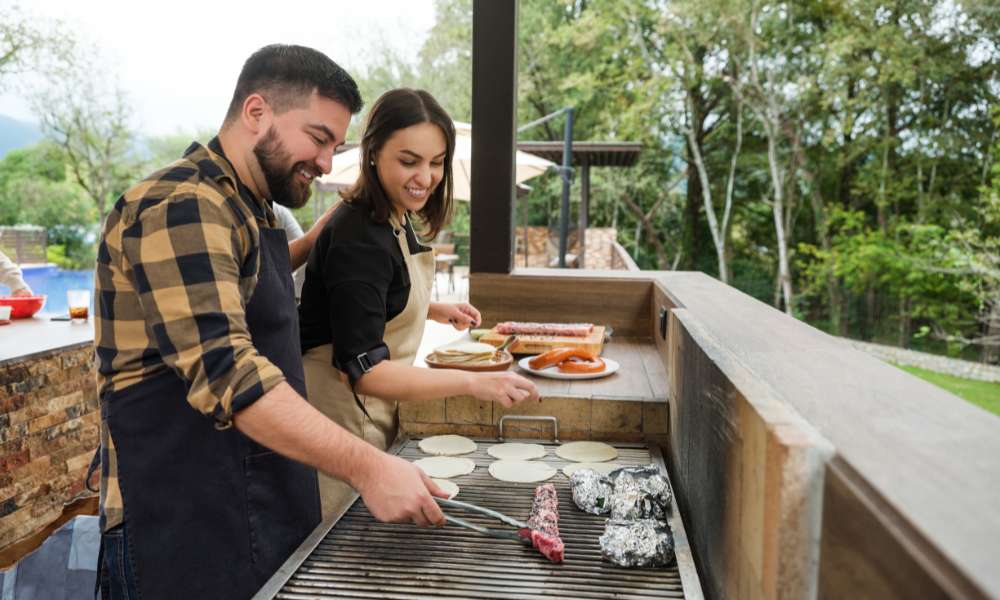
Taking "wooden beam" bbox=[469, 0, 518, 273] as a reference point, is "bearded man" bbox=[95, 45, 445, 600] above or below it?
below

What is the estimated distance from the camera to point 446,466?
174cm

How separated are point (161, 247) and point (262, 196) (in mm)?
390

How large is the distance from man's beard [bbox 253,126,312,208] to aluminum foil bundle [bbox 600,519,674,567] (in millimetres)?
951

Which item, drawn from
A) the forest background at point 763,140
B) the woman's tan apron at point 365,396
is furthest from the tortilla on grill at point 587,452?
the forest background at point 763,140

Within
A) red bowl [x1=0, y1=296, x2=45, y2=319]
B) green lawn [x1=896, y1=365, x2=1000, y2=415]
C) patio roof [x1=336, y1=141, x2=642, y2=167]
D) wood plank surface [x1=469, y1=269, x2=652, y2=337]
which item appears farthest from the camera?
green lawn [x1=896, y1=365, x2=1000, y2=415]

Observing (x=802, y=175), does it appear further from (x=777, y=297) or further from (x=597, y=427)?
(x=597, y=427)

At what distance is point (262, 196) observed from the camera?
1469 millimetres

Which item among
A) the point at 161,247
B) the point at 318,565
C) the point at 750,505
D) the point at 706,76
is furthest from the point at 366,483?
the point at 706,76

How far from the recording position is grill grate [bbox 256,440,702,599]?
115cm

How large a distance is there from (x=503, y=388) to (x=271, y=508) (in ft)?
2.02

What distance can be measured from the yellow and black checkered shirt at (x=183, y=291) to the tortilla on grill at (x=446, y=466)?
2.21 ft

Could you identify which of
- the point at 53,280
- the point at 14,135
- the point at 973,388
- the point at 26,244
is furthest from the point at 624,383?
the point at 14,135

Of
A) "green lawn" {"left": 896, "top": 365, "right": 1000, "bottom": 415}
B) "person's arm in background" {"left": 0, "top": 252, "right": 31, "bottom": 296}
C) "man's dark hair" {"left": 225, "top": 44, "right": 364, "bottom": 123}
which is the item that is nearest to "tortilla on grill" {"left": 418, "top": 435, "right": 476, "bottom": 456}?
"man's dark hair" {"left": 225, "top": 44, "right": 364, "bottom": 123}

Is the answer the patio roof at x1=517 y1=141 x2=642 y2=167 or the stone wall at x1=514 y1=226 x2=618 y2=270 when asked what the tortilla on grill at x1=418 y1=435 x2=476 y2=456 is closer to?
the patio roof at x1=517 y1=141 x2=642 y2=167
